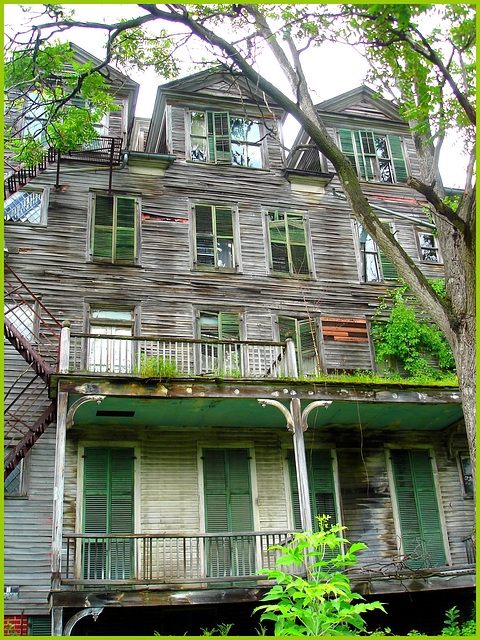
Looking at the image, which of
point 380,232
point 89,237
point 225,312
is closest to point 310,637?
point 380,232

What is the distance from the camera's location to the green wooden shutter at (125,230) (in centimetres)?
1684

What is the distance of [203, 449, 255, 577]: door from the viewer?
13711 mm

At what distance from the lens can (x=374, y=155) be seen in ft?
67.5

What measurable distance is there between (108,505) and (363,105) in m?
14.8

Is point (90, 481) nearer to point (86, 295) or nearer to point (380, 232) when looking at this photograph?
point (86, 295)

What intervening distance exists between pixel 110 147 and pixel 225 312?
17.3ft

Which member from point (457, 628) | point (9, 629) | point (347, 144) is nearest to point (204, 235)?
point (347, 144)

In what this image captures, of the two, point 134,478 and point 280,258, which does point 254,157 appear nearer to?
point 280,258

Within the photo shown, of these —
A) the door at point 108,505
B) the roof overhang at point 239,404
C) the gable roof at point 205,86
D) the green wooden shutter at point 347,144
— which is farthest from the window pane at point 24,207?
the green wooden shutter at point 347,144

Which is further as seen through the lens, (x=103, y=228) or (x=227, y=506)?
(x=103, y=228)

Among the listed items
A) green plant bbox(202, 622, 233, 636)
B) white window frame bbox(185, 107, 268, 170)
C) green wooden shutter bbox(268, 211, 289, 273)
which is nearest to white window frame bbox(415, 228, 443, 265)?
green wooden shutter bbox(268, 211, 289, 273)

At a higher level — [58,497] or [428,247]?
[428,247]

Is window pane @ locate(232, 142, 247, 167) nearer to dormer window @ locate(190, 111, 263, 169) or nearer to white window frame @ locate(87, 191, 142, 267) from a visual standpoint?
dormer window @ locate(190, 111, 263, 169)

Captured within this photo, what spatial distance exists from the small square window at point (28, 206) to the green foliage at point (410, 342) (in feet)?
30.2
